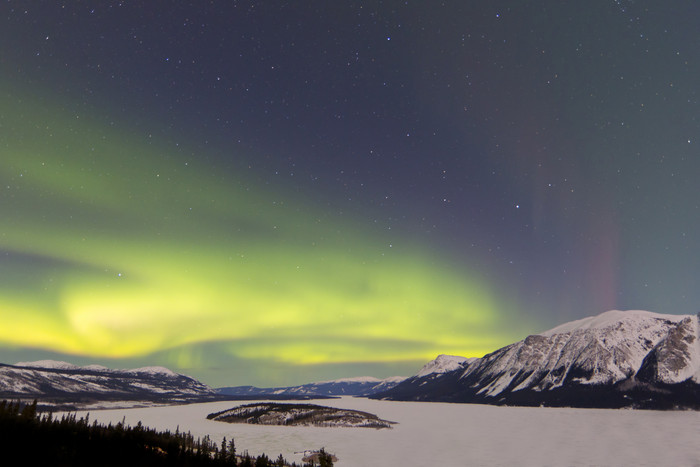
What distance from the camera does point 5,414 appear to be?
54312 millimetres

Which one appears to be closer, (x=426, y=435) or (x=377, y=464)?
(x=377, y=464)

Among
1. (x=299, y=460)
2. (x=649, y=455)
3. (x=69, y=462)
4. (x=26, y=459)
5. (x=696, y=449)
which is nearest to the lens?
(x=26, y=459)

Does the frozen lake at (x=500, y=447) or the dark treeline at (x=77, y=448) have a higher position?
the dark treeline at (x=77, y=448)

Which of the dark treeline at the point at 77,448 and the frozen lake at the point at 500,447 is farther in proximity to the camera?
the frozen lake at the point at 500,447

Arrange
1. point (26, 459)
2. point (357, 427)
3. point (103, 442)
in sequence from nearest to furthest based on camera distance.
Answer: point (26, 459), point (103, 442), point (357, 427)

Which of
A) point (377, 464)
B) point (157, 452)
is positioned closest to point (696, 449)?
point (377, 464)

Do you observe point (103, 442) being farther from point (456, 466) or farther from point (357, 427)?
point (357, 427)

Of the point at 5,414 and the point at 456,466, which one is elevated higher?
the point at 5,414

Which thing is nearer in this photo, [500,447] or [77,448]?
[77,448]

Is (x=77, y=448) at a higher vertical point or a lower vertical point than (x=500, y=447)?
higher

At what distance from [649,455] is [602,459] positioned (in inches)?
649

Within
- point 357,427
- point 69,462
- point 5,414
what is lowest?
point 357,427

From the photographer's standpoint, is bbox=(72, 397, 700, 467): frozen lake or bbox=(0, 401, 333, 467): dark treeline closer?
bbox=(0, 401, 333, 467): dark treeline

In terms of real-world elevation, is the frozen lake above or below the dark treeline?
below
